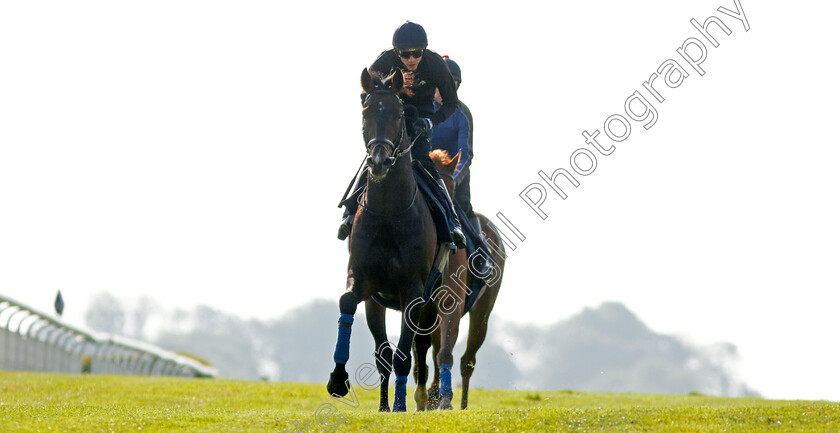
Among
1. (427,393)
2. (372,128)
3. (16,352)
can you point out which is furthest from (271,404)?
(16,352)

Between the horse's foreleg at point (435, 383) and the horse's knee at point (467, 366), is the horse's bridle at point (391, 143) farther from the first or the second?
the horse's knee at point (467, 366)

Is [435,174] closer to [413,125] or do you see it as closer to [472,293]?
[413,125]

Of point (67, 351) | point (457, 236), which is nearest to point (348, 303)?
point (457, 236)

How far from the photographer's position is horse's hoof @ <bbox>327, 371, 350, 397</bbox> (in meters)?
11.1

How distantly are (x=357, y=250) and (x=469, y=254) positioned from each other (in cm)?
290

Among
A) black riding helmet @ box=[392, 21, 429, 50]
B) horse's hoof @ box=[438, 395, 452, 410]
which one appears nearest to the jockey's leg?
black riding helmet @ box=[392, 21, 429, 50]

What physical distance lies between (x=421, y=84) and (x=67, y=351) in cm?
1880

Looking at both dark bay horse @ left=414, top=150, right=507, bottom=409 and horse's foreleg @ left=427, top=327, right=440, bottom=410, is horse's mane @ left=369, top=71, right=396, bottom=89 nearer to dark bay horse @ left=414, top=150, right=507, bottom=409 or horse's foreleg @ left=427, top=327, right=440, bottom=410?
dark bay horse @ left=414, top=150, right=507, bottom=409

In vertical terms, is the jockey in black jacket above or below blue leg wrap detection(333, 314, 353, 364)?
above

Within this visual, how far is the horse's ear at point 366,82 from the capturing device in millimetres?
11242

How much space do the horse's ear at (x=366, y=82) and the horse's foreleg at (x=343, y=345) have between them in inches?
85.6

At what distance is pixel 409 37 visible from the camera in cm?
1228

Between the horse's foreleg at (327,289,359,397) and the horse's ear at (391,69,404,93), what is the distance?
2.24 m

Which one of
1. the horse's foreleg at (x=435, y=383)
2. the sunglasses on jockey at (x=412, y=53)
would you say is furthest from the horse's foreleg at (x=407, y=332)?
the sunglasses on jockey at (x=412, y=53)
